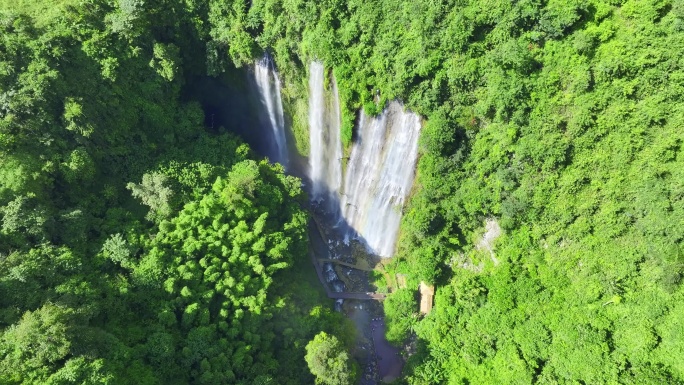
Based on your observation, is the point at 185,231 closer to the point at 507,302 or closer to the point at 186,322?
the point at 186,322

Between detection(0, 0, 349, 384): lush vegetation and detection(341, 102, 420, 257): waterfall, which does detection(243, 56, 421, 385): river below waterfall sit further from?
detection(0, 0, 349, 384): lush vegetation

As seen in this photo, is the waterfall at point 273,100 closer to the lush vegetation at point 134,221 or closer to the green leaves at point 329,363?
the lush vegetation at point 134,221

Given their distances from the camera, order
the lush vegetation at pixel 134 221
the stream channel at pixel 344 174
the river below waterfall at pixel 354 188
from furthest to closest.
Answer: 1. the stream channel at pixel 344 174
2. the river below waterfall at pixel 354 188
3. the lush vegetation at pixel 134 221

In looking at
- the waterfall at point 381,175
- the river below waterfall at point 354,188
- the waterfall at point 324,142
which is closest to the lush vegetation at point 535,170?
the waterfall at point 381,175

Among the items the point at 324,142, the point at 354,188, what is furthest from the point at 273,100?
the point at 354,188

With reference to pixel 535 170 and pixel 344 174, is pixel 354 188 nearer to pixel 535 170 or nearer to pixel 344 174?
pixel 344 174

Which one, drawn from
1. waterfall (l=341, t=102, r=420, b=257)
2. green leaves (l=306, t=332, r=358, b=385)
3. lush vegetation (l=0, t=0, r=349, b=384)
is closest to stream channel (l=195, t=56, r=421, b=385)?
waterfall (l=341, t=102, r=420, b=257)
